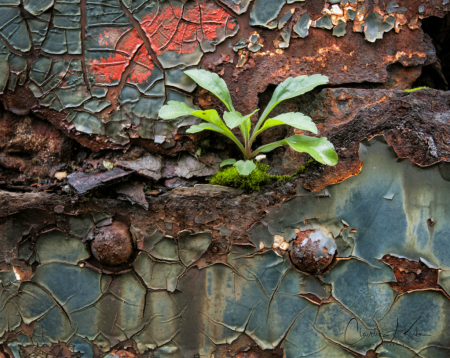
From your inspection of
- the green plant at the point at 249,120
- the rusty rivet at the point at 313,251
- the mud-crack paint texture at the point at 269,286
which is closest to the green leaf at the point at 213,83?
the green plant at the point at 249,120

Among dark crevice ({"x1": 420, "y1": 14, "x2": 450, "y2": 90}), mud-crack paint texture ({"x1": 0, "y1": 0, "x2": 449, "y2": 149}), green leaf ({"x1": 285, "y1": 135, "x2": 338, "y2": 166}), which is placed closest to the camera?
green leaf ({"x1": 285, "y1": 135, "x2": 338, "y2": 166})

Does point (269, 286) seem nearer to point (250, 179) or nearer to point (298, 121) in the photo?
point (250, 179)

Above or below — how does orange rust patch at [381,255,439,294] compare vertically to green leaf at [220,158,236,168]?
below

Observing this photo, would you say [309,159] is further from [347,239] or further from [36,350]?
[36,350]

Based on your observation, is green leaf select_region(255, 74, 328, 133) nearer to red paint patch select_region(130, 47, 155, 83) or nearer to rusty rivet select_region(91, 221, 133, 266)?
red paint patch select_region(130, 47, 155, 83)

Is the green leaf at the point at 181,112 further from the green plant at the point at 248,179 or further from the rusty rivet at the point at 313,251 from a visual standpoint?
the rusty rivet at the point at 313,251

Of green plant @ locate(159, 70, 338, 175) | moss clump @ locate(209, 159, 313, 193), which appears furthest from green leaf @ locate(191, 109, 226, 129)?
moss clump @ locate(209, 159, 313, 193)
